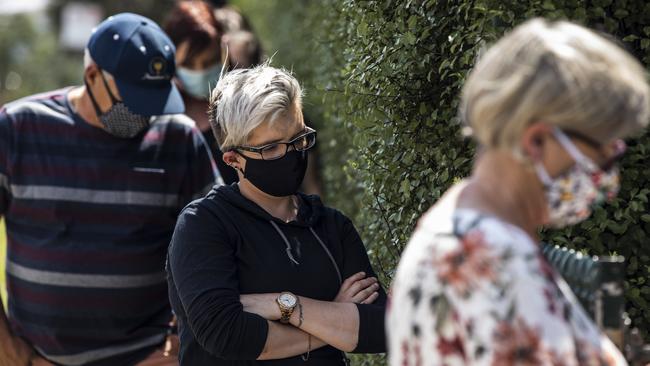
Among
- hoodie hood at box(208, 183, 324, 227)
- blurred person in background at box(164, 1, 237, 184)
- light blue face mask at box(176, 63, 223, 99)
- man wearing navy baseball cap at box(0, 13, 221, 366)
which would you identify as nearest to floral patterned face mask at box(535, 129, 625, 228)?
hoodie hood at box(208, 183, 324, 227)

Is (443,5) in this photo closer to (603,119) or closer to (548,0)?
(548,0)

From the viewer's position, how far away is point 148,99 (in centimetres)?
421

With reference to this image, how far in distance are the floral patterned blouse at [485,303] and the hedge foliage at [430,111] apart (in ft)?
4.16

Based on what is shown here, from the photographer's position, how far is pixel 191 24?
17.9ft

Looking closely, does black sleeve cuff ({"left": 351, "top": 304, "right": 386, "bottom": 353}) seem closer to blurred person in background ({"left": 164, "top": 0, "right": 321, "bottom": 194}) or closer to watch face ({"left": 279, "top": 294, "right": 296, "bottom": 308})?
watch face ({"left": 279, "top": 294, "right": 296, "bottom": 308})

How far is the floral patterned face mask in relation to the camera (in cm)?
202

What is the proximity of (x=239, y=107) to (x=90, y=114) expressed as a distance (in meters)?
1.23

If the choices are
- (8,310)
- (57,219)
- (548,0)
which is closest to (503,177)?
(548,0)

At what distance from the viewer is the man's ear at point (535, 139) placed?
1.98 metres

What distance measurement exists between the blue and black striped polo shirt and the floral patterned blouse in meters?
2.22

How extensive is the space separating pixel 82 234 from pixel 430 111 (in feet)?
4.73

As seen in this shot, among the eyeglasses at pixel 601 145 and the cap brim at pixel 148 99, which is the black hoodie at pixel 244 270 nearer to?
the cap brim at pixel 148 99

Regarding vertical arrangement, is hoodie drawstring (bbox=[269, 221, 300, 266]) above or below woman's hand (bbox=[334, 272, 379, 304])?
above

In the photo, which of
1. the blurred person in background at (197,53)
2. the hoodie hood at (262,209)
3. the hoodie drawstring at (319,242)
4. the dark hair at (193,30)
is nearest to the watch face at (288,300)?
the hoodie drawstring at (319,242)
